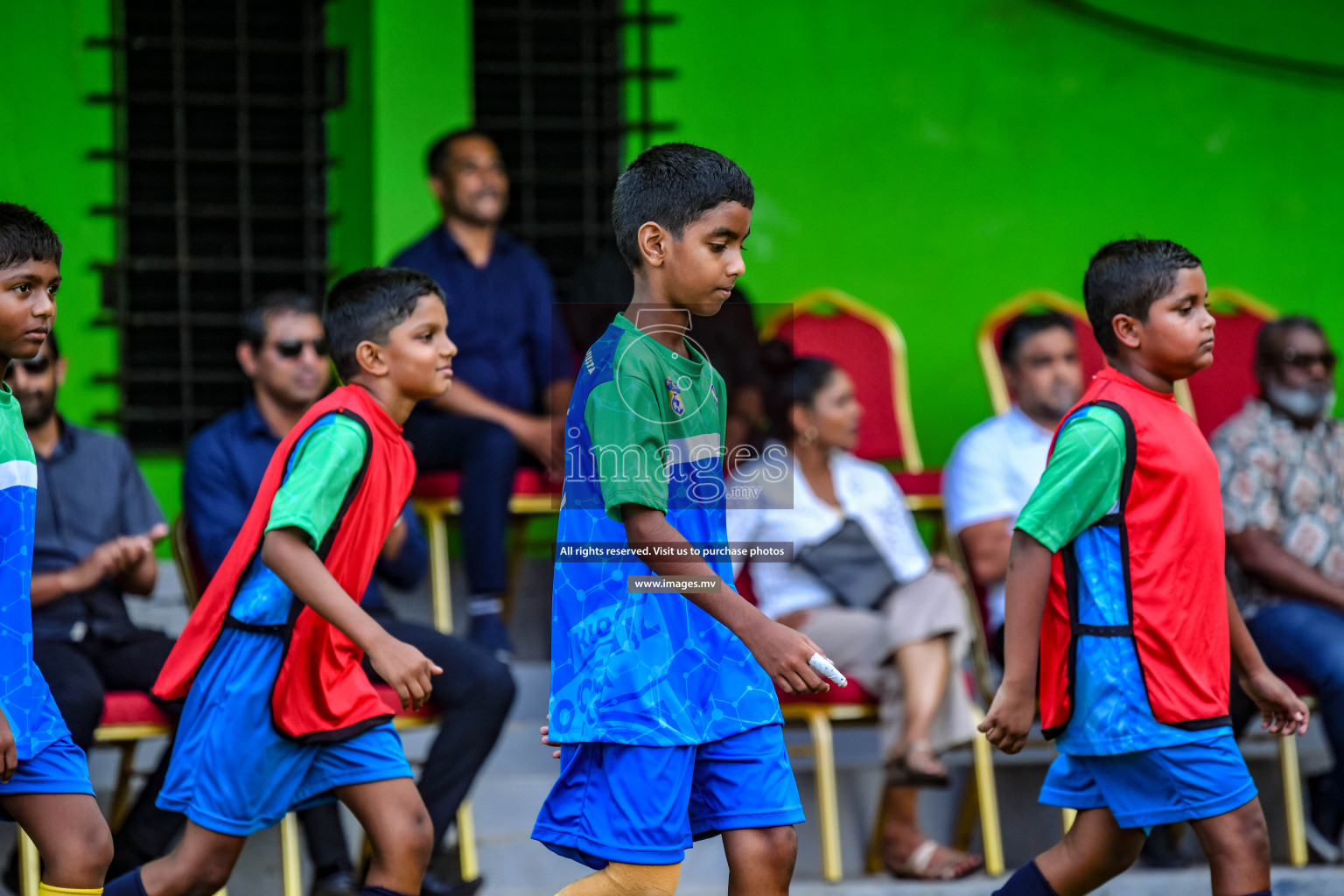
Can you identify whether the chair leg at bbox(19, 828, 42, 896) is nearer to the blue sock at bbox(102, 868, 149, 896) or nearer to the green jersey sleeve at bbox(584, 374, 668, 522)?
the blue sock at bbox(102, 868, 149, 896)

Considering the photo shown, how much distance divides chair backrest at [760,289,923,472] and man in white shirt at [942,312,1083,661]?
0.30 metres

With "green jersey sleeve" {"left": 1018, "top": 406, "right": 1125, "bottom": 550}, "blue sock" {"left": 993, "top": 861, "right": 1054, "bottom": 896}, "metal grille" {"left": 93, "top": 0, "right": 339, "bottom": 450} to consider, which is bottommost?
"blue sock" {"left": 993, "top": 861, "right": 1054, "bottom": 896}

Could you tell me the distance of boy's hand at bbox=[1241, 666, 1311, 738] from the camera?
276 centimetres

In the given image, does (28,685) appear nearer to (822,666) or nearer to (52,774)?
(52,774)

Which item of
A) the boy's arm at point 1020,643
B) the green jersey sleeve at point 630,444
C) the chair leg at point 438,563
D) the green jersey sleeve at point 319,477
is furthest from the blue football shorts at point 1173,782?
the chair leg at point 438,563

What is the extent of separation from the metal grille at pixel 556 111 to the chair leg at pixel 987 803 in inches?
89.0

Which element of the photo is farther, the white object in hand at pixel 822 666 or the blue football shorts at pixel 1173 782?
the blue football shorts at pixel 1173 782

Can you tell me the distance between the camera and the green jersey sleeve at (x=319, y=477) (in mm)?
2703

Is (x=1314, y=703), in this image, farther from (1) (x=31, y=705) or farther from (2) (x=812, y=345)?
(1) (x=31, y=705)

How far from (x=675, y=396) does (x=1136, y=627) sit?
90 centimetres

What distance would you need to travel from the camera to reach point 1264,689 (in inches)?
109

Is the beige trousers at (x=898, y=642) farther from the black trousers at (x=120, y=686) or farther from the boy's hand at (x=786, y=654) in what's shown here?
the boy's hand at (x=786, y=654)

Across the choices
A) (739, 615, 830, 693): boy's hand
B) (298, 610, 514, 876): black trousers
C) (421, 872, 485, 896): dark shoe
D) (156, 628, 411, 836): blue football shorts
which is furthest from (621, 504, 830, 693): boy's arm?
(421, 872, 485, 896): dark shoe

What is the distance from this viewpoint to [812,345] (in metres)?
5.00
